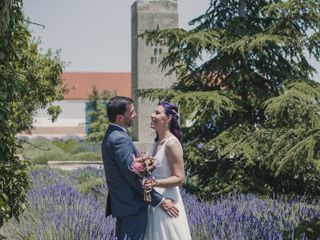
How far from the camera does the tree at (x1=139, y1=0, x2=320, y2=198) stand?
8055mm

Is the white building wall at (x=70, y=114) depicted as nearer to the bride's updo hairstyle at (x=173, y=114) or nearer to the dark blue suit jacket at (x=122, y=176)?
the bride's updo hairstyle at (x=173, y=114)

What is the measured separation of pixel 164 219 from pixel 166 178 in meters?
0.30

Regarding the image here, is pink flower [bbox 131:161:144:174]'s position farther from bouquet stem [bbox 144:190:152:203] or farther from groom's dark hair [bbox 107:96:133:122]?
groom's dark hair [bbox 107:96:133:122]

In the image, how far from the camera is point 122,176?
13.2 ft

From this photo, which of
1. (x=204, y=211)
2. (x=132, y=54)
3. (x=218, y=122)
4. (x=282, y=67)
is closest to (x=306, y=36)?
(x=282, y=67)

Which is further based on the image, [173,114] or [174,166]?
[173,114]

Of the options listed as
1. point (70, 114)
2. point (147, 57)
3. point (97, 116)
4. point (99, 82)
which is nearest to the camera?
point (147, 57)

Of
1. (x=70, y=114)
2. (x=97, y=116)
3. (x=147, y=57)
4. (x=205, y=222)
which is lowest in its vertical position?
(x=205, y=222)

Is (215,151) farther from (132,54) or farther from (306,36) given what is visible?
(132,54)

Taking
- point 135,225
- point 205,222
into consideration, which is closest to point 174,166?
point 135,225

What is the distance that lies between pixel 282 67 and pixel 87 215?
14.8 feet

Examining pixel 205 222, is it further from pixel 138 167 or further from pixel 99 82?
pixel 99 82

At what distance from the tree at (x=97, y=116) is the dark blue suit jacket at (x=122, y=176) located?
31848 mm

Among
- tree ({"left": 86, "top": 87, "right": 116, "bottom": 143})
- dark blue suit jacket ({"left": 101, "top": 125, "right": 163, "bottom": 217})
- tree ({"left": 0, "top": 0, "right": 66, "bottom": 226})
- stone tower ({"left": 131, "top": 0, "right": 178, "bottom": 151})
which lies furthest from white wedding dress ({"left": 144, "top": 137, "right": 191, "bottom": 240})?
tree ({"left": 86, "top": 87, "right": 116, "bottom": 143})
